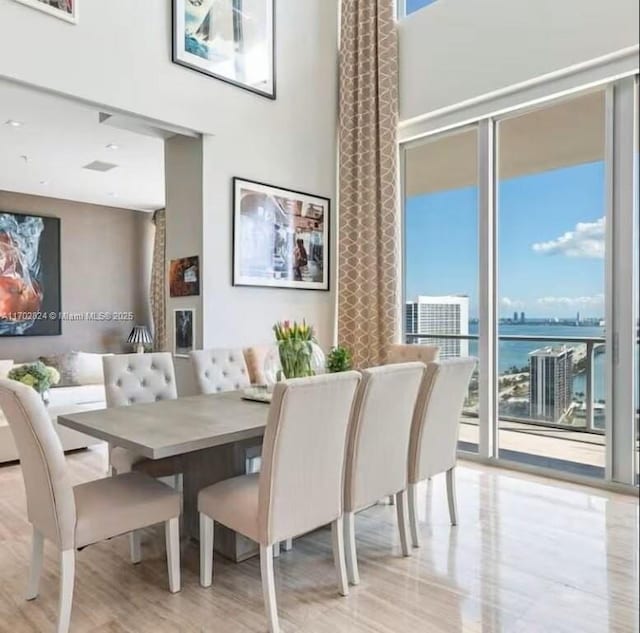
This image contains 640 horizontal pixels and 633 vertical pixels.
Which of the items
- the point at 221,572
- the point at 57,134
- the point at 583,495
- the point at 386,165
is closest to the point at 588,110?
the point at 386,165

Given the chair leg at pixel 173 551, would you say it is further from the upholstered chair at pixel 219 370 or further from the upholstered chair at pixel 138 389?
the upholstered chair at pixel 219 370

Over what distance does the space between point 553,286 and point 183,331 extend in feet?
9.86

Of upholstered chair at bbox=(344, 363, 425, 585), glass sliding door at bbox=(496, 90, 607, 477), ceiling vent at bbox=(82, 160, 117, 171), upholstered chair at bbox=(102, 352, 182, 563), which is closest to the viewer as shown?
upholstered chair at bbox=(344, 363, 425, 585)

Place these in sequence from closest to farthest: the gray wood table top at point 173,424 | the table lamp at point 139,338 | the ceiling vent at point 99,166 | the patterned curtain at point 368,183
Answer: the gray wood table top at point 173,424 → the patterned curtain at point 368,183 → the ceiling vent at point 99,166 → the table lamp at point 139,338

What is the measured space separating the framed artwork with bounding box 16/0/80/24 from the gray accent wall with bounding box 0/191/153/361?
165 inches

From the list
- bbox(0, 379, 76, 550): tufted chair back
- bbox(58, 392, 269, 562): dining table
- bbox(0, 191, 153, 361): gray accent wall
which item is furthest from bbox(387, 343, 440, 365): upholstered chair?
bbox(0, 191, 153, 361): gray accent wall

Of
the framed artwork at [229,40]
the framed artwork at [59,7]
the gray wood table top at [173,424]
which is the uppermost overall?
the framed artwork at [229,40]

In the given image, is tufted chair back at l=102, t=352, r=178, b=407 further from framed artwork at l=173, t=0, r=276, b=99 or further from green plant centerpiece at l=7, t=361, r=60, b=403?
framed artwork at l=173, t=0, r=276, b=99

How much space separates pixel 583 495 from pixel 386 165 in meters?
3.17

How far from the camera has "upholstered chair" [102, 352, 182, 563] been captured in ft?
9.29

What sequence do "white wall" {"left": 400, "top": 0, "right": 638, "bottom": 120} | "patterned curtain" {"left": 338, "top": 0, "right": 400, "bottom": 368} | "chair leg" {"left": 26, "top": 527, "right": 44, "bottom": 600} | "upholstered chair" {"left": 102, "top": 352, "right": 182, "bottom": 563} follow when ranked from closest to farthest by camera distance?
"chair leg" {"left": 26, "top": 527, "right": 44, "bottom": 600} → "upholstered chair" {"left": 102, "top": 352, "right": 182, "bottom": 563} → "white wall" {"left": 400, "top": 0, "right": 638, "bottom": 120} → "patterned curtain" {"left": 338, "top": 0, "right": 400, "bottom": 368}

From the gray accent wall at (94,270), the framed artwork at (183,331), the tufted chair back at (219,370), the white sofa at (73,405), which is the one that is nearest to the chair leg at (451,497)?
the tufted chair back at (219,370)

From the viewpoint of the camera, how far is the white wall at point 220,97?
131 inches

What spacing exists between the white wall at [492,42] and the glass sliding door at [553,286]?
1.16ft
